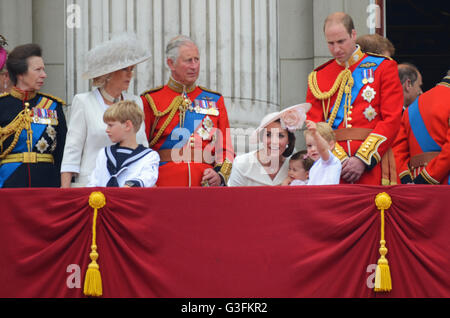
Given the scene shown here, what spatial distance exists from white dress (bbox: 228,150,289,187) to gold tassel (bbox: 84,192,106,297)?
49.3 inches

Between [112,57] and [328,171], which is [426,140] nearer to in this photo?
[328,171]

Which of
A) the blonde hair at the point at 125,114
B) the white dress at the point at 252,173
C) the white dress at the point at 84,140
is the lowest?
the white dress at the point at 252,173

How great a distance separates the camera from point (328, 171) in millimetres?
5766

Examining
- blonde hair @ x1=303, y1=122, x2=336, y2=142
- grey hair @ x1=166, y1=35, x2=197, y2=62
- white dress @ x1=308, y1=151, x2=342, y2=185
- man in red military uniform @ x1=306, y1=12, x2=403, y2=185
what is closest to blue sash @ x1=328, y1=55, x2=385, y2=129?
man in red military uniform @ x1=306, y1=12, x2=403, y2=185

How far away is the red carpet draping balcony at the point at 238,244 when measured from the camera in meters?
5.30

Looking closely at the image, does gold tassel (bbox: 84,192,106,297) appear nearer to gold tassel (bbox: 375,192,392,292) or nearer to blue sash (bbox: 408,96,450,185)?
gold tassel (bbox: 375,192,392,292)

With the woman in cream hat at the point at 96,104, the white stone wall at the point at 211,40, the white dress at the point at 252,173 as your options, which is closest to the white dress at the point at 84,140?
the woman in cream hat at the point at 96,104

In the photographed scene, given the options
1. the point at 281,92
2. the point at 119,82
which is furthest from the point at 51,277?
the point at 281,92

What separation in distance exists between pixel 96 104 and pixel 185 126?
57 centimetres

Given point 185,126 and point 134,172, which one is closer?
point 134,172

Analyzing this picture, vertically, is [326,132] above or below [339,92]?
below

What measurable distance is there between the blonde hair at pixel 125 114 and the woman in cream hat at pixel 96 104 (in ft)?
0.92

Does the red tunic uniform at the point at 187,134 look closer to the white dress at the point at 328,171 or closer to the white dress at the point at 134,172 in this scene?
the white dress at the point at 134,172

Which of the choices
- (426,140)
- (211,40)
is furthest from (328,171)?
(211,40)
